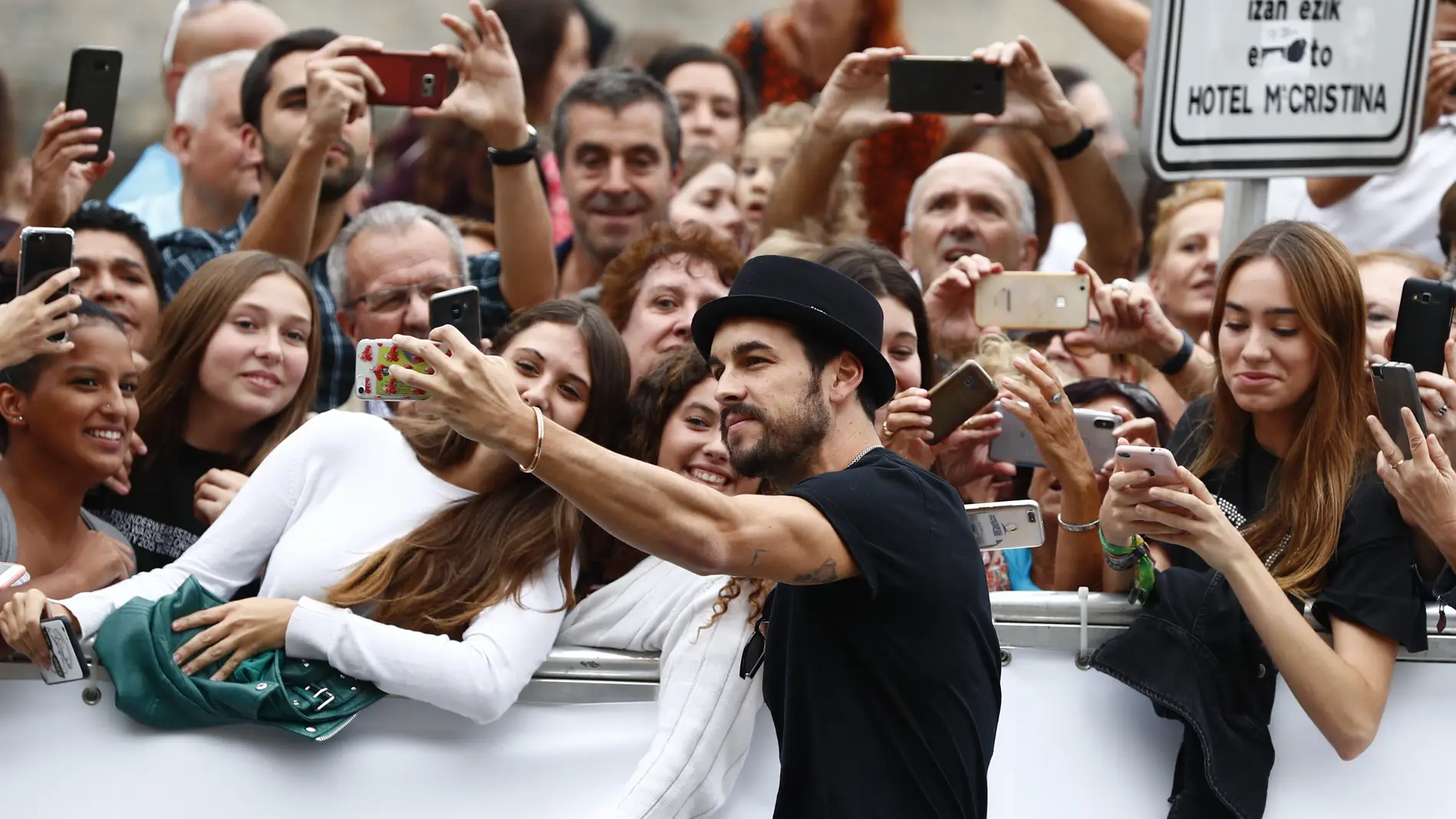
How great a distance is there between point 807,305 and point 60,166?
2614 millimetres

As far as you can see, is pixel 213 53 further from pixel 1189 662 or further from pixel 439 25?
pixel 1189 662

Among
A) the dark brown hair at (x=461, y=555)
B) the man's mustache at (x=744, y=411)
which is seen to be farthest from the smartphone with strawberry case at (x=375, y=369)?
the man's mustache at (x=744, y=411)

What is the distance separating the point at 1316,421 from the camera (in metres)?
3.83

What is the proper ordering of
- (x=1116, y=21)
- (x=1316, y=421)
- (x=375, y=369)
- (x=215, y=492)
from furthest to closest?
(x=1116, y=21) < (x=215, y=492) < (x=1316, y=421) < (x=375, y=369)

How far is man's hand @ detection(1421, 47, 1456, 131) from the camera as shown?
535cm

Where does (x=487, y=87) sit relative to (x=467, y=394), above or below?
above

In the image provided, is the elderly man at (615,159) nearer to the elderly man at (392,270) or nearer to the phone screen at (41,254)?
the elderly man at (392,270)

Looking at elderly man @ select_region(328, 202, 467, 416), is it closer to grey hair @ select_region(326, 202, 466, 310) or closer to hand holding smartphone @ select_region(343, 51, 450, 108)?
grey hair @ select_region(326, 202, 466, 310)

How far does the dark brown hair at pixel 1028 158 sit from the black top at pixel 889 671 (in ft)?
10.0

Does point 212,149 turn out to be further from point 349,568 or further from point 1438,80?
point 1438,80

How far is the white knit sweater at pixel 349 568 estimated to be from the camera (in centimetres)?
362

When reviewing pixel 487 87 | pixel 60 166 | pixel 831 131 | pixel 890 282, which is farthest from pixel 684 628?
pixel 60 166

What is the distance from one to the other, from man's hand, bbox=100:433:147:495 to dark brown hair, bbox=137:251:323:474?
0.18 feet

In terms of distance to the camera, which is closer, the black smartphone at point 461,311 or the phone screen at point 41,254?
the black smartphone at point 461,311
